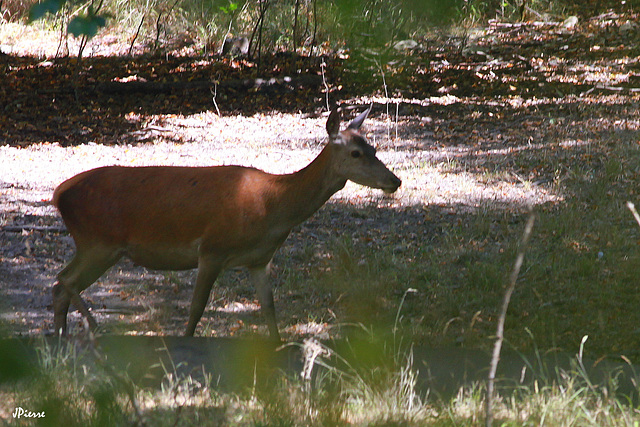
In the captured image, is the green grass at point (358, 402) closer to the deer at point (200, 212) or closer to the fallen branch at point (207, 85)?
the deer at point (200, 212)

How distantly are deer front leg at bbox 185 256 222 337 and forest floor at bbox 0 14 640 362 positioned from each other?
2.16 feet

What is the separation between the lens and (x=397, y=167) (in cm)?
1039

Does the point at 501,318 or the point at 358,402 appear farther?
the point at 358,402

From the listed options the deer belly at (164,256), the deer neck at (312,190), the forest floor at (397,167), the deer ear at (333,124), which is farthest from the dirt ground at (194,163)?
the deer ear at (333,124)

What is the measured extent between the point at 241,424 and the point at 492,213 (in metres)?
5.67

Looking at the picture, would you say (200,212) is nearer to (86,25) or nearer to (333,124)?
(333,124)

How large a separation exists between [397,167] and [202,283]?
550cm

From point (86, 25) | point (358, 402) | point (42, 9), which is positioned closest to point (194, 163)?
point (358, 402)

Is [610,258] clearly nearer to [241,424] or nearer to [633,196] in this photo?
[633,196]

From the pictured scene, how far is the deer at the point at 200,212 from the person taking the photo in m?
5.28

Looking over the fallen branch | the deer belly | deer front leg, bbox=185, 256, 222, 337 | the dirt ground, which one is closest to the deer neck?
deer front leg, bbox=185, 256, 222, 337

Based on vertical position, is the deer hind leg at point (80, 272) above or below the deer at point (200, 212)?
below

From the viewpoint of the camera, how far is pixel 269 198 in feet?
17.5

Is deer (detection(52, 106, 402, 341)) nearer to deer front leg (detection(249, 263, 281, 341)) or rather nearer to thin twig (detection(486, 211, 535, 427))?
deer front leg (detection(249, 263, 281, 341))
